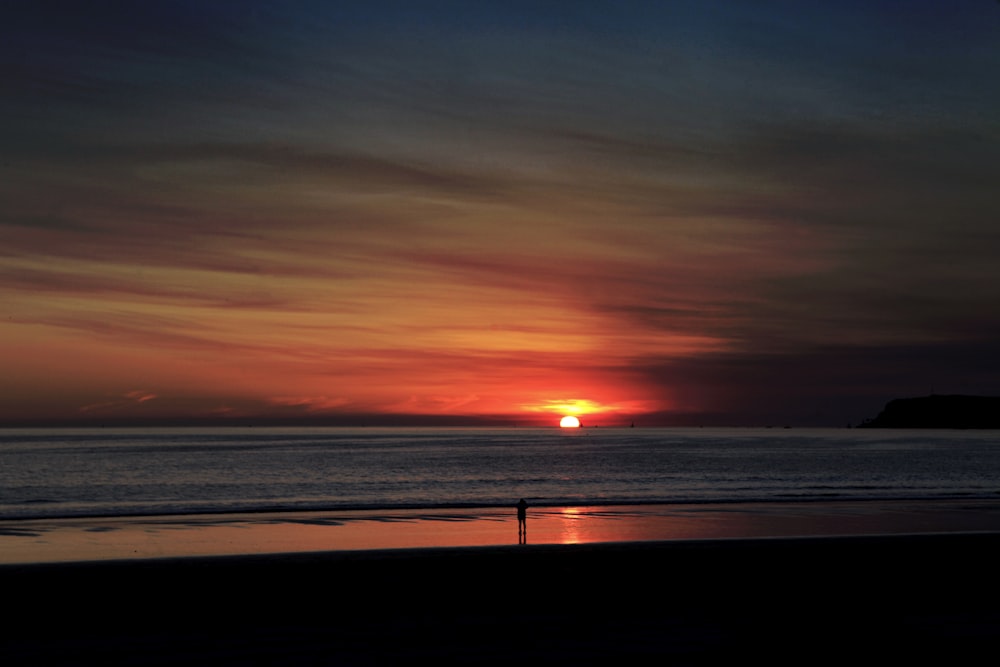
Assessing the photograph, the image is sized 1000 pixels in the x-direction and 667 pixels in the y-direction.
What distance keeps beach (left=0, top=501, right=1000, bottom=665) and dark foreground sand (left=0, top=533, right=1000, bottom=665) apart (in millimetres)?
53

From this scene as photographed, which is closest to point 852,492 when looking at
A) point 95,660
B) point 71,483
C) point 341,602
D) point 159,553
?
point 159,553

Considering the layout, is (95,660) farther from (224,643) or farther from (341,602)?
(341,602)

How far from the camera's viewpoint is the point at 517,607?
16.3 m

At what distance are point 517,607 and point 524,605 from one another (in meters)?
0.23

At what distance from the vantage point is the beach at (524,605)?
13.0 m

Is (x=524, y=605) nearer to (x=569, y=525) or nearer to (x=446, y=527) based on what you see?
(x=446, y=527)

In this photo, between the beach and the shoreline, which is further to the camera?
the shoreline

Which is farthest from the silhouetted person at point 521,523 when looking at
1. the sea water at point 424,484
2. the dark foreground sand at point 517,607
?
the sea water at point 424,484

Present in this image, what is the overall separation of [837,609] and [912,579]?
3.95 metres

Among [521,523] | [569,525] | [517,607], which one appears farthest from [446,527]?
[517,607]

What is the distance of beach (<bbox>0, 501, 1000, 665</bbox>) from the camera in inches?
513

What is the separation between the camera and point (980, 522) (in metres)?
35.7

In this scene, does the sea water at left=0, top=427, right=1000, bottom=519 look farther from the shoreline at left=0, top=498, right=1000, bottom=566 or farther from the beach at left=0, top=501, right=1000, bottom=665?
the beach at left=0, top=501, right=1000, bottom=665

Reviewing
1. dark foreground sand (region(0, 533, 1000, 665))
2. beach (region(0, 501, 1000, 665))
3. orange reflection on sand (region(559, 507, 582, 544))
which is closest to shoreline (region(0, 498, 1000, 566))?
orange reflection on sand (region(559, 507, 582, 544))
